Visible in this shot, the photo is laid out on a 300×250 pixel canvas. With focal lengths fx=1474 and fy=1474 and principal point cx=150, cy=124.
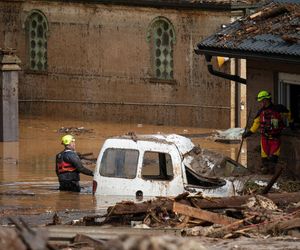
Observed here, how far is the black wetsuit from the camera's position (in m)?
24.7

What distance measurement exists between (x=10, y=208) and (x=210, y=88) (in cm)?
1449

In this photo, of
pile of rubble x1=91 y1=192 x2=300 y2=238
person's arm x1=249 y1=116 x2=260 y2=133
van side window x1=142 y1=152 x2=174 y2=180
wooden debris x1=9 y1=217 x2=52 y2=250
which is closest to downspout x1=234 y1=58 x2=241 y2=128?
person's arm x1=249 y1=116 x2=260 y2=133

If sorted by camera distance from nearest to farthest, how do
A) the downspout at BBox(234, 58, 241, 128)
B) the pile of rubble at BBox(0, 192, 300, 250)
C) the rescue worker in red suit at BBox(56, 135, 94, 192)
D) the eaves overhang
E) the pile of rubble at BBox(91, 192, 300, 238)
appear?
the pile of rubble at BBox(0, 192, 300, 250), the pile of rubble at BBox(91, 192, 300, 238), the eaves overhang, the rescue worker in red suit at BBox(56, 135, 94, 192), the downspout at BBox(234, 58, 241, 128)

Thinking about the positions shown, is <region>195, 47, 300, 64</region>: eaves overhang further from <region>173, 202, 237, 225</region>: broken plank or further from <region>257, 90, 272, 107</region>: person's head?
<region>173, 202, 237, 225</region>: broken plank

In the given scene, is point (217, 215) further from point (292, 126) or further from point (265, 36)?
point (265, 36)

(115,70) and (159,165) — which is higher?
(115,70)

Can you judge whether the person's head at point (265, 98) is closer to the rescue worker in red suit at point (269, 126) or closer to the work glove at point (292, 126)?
the rescue worker in red suit at point (269, 126)

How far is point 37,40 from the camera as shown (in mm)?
40688

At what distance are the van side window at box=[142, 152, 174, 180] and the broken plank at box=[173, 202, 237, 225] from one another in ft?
11.6

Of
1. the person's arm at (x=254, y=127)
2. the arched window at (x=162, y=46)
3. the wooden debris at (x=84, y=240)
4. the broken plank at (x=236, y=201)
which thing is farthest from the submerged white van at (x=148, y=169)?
the arched window at (x=162, y=46)

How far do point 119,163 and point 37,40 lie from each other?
1852 centimetres

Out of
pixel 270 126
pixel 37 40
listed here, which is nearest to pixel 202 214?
pixel 270 126

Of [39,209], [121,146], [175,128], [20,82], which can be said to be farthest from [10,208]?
[20,82]

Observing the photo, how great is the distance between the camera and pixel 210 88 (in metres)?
37.2
